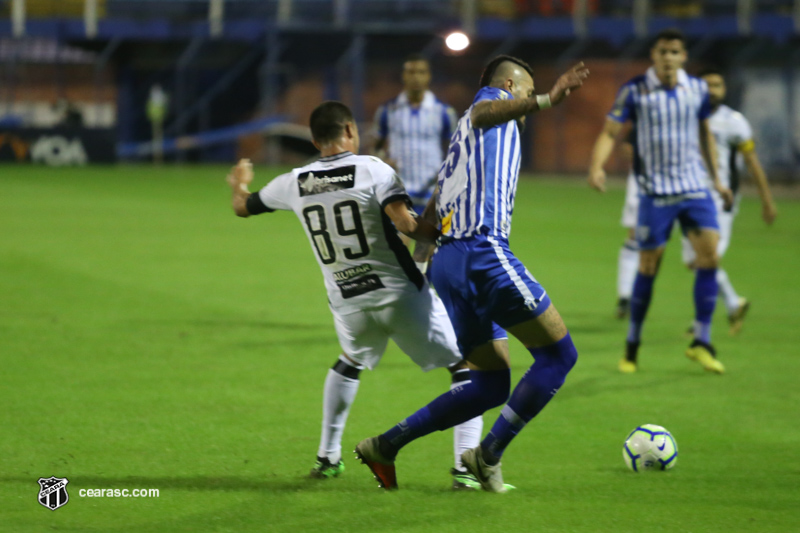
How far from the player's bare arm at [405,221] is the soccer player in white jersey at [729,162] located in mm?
4601

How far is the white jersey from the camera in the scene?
4.91 meters

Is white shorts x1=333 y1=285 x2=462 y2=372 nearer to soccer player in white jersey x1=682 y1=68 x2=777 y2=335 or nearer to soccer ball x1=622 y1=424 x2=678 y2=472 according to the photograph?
soccer ball x1=622 y1=424 x2=678 y2=472

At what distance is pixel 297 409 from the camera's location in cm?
667

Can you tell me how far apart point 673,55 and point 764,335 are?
3050mm

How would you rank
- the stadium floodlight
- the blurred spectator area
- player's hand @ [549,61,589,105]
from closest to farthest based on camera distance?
player's hand @ [549,61,589,105], the stadium floodlight, the blurred spectator area

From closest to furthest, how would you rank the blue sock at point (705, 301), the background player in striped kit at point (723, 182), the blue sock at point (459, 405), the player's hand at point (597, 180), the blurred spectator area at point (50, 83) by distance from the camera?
the blue sock at point (459, 405) → the player's hand at point (597, 180) → the blue sock at point (705, 301) → the background player in striped kit at point (723, 182) → the blurred spectator area at point (50, 83)

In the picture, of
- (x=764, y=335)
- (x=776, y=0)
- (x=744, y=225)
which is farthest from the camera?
(x=776, y=0)

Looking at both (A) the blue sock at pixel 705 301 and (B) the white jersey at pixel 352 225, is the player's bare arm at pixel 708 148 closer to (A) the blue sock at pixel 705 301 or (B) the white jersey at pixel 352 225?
(A) the blue sock at pixel 705 301

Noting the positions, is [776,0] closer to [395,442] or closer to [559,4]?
[559,4]

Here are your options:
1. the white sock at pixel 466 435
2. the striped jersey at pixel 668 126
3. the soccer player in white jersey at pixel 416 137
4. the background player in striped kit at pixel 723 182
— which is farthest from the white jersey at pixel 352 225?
the soccer player in white jersey at pixel 416 137

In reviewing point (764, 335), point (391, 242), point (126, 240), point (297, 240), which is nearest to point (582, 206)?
point (297, 240)

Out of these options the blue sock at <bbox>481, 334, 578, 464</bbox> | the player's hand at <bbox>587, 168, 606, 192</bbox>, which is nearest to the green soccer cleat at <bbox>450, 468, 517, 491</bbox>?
the blue sock at <bbox>481, 334, 578, 464</bbox>

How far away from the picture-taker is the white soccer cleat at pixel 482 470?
4887 mm

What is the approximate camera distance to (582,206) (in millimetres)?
23625
